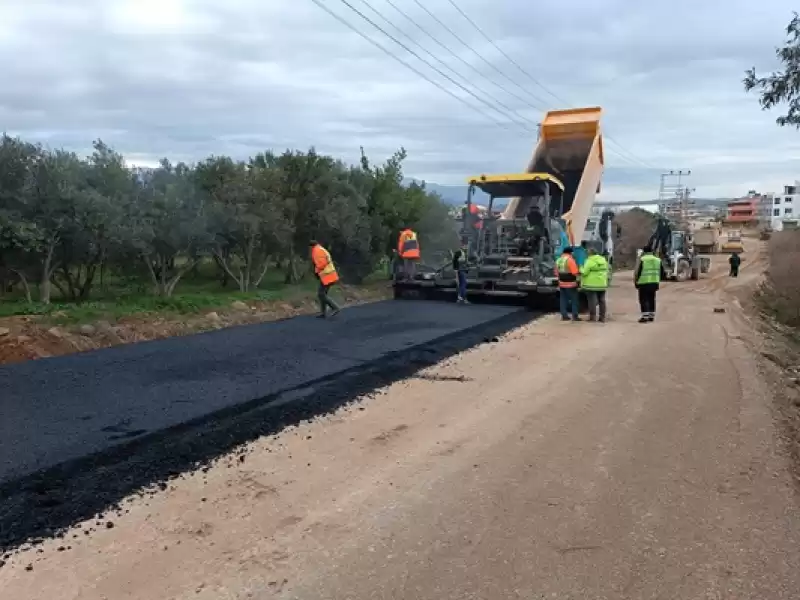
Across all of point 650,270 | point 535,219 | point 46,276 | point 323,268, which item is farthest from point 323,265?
point 650,270

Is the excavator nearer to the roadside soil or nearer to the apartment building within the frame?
the roadside soil

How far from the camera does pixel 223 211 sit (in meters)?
13.8

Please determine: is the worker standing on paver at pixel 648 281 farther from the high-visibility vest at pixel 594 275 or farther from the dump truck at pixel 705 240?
the dump truck at pixel 705 240

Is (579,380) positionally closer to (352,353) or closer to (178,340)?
(352,353)

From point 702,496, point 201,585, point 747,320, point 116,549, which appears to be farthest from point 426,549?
point 747,320

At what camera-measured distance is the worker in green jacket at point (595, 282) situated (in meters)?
12.9

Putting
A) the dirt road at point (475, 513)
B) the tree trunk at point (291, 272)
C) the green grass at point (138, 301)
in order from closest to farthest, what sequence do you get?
the dirt road at point (475, 513) < the green grass at point (138, 301) < the tree trunk at point (291, 272)

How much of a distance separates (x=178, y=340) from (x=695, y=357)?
258 inches

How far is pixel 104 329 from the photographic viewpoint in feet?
32.4

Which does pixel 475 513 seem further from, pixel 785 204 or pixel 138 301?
pixel 785 204

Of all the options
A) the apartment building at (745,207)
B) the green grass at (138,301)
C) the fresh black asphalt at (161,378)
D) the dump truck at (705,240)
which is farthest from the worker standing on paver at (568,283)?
the apartment building at (745,207)

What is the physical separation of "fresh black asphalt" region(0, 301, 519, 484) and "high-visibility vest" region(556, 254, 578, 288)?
255 centimetres

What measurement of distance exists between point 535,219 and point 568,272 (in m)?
2.36

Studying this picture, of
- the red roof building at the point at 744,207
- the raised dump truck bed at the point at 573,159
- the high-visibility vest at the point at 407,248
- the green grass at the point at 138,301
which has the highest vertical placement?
the red roof building at the point at 744,207
